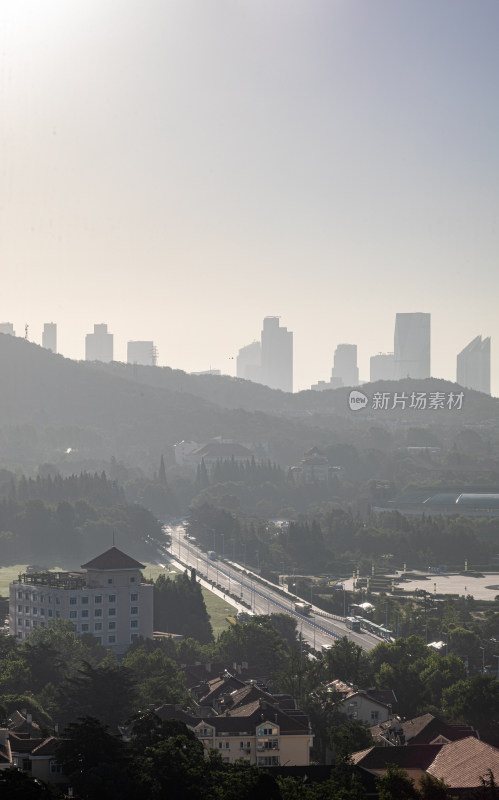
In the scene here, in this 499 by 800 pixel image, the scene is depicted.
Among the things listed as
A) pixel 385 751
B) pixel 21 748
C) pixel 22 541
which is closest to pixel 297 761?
pixel 385 751

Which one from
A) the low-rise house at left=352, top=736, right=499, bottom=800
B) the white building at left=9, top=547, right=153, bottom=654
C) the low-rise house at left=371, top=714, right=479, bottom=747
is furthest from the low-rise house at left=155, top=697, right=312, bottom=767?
the white building at left=9, top=547, right=153, bottom=654

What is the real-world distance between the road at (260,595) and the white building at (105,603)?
10.8 metres

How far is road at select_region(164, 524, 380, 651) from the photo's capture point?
8706cm

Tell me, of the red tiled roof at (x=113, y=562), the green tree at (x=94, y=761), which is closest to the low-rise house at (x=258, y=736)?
the green tree at (x=94, y=761)

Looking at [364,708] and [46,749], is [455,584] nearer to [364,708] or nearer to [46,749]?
[364,708]

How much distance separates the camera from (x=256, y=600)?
340 ft

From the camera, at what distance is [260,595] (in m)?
107

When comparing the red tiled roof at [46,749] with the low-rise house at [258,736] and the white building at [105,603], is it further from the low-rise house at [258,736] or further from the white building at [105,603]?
the white building at [105,603]

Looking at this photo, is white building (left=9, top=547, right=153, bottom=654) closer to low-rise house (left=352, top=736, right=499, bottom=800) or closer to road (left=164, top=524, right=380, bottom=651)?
road (left=164, top=524, right=380, bottom=651)

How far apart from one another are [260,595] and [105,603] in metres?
29.9

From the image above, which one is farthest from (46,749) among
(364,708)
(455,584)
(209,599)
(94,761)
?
(455,584)

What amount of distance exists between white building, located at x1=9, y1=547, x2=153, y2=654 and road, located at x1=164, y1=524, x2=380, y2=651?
10785 mm

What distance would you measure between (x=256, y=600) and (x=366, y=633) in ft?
49.7

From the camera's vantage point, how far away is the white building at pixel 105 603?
78562 millimetres
